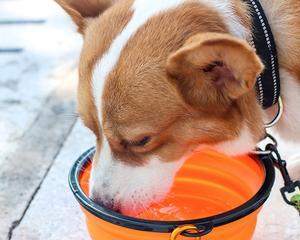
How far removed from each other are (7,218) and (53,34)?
2.27m

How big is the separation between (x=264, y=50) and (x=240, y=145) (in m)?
0.33

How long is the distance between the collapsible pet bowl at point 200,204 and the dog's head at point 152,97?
0.09 metres

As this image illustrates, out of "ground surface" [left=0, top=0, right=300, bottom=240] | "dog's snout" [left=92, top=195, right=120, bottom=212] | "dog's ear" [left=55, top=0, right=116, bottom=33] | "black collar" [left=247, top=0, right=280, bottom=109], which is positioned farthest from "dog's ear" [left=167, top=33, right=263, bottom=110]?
"ground surface" [left=0, top=0, right=300, bottom=240]

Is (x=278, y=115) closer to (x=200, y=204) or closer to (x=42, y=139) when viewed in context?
(x=200, y=204)

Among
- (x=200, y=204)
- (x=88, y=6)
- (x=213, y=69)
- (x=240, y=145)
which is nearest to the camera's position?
(x=213, y=69)

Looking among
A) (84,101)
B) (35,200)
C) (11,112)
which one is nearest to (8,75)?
(11,112)

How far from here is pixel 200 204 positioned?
95.7 inches

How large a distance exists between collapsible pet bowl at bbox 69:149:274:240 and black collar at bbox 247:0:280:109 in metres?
0.32

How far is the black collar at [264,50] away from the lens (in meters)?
1.78

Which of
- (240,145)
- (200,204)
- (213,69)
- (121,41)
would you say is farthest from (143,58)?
(200,204)

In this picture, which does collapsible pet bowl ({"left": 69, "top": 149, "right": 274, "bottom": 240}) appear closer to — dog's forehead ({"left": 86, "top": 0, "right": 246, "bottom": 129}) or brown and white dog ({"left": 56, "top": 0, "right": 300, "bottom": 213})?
brown and white dog ({"left": 56, "top": 0, "right": 300, "bottom": 213})

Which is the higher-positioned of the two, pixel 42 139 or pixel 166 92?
pixel 166 92

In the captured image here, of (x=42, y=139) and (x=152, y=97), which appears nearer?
(x=152, y=97)

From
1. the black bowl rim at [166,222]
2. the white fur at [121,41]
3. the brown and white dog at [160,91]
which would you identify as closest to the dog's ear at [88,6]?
the brown and white dog at [160,91]
